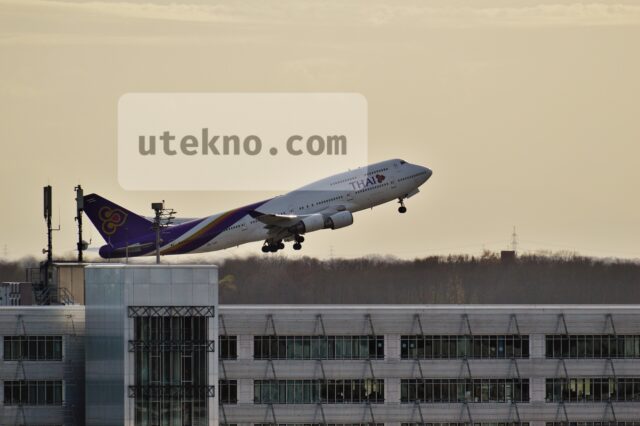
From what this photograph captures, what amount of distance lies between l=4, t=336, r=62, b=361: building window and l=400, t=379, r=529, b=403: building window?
84.6 ft

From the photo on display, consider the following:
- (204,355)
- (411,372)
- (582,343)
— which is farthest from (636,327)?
(204,355)

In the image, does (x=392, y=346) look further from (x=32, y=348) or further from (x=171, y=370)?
(x=171, y=370)

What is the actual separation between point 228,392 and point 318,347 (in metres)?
7.35

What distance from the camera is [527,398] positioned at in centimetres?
17075

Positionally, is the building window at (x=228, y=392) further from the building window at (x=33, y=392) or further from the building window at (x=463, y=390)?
the building window at (x=463, y=390)

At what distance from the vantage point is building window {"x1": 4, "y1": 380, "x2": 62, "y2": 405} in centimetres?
16412

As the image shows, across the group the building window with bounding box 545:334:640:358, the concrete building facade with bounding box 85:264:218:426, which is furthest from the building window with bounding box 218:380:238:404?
the concrete building facade with bounding box 85:264:218:426

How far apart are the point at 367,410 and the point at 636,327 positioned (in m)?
20.8

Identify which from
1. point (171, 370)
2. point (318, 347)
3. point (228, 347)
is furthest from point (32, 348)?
point (171, 370)

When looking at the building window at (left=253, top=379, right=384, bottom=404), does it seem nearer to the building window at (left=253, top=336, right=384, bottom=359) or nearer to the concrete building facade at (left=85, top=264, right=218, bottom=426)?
the building window at (left=253, top=336, right=384, bottom=359)

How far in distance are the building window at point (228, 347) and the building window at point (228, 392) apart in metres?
1.88

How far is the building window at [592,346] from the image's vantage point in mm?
170500

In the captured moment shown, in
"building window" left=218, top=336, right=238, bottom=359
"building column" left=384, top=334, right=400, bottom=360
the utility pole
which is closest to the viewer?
"building window" left=218, top=336, right=238, bottom=359

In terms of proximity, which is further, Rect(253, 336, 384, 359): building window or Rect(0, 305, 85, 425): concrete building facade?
Rect(253, 336, 384, 359): building window
